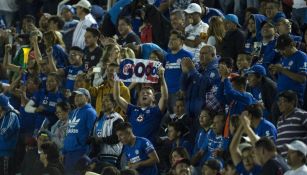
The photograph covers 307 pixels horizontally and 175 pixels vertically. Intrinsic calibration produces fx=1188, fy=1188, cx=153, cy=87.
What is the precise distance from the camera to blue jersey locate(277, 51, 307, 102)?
50.5 ft

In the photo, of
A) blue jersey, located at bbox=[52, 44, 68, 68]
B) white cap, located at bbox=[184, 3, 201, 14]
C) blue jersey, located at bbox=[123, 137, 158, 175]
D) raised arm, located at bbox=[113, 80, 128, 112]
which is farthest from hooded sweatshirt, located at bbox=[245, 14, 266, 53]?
blue jersey, located at bbox=[123, 137, 158, 175]

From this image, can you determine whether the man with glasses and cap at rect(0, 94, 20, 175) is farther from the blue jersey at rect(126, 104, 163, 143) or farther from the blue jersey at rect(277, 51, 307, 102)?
the blue jersey at rect(277, 51, 307, 102)

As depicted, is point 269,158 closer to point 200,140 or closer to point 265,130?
point 265,130

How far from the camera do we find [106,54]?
1780 cm

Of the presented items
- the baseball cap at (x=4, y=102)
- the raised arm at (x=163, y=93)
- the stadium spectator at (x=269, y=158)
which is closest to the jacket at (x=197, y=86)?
the raised arm at (x=163, y=93)

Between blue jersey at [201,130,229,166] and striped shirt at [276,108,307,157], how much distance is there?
766mm

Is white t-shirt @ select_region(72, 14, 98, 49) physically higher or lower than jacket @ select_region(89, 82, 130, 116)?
higher

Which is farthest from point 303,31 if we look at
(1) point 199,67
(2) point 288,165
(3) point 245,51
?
(2) point 288,165

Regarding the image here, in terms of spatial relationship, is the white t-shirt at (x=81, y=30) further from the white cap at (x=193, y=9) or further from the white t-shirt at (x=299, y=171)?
the white t-shirt at (x=299, y=171)

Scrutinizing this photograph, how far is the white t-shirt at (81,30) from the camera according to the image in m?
20.2

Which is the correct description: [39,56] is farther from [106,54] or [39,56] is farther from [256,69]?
[256,69]

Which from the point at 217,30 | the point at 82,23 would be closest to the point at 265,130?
the point at 217,30

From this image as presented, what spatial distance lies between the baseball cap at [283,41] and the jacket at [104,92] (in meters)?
2.56

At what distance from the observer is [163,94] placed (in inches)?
631
